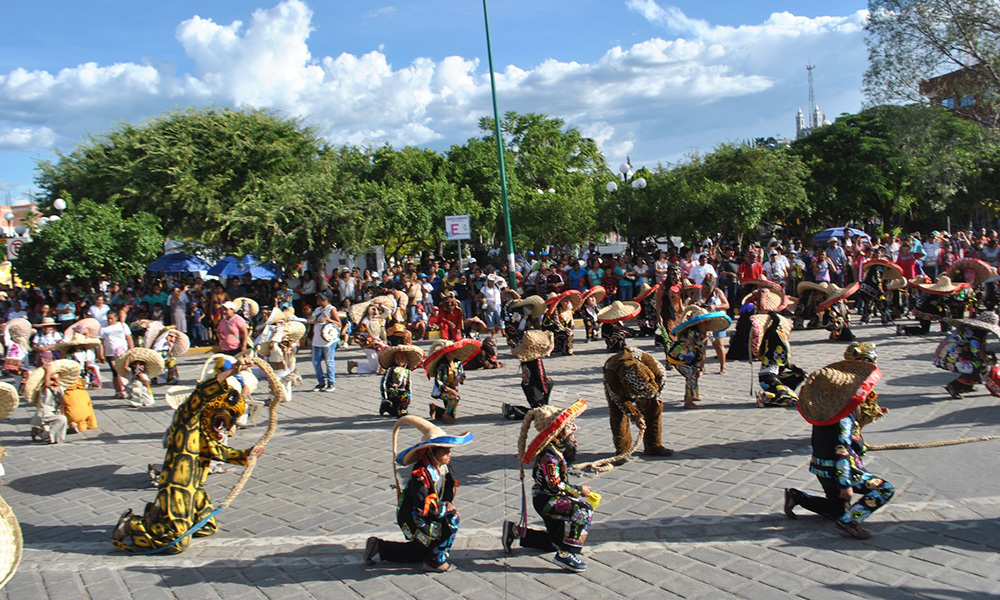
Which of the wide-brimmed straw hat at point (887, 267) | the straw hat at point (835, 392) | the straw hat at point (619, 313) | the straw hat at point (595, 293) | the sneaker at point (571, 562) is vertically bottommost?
the sneaker at point (571, 562)

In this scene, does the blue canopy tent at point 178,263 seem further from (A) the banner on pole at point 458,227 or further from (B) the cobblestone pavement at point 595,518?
(B) the cobblestone pavement at point 595,518

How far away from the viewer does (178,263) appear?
25.2 m

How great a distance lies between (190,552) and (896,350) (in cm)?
1167

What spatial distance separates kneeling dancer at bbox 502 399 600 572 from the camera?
5.44 metres

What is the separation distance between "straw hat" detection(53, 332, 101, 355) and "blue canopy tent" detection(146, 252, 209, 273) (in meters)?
13.0

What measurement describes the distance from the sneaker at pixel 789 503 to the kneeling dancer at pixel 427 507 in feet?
8.51

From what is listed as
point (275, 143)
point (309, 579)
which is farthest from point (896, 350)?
point (275, 143)

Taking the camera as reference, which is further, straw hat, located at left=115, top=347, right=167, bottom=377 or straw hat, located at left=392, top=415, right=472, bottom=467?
straw hat, located at left=115, top=347, right=167, bottom=377

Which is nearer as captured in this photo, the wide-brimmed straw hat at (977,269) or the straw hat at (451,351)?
the straw hat at (451,351)

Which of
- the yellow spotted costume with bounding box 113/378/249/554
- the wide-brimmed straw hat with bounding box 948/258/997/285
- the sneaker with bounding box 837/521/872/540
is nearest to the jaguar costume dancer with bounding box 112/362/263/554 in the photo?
the yellow spotted costume with bounding box 113/378/249/554

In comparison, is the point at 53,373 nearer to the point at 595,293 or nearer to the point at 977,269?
the point at 595,293

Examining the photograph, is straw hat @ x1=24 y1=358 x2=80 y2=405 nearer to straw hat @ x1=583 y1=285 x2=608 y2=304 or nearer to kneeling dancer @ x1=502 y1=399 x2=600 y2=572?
kneeling dancer @ x1=502 y1=399 x2=600 y2=572

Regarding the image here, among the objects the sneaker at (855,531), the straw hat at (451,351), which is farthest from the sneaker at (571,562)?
the straw hat at (451,351)

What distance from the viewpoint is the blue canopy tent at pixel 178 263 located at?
24812 millimetres
